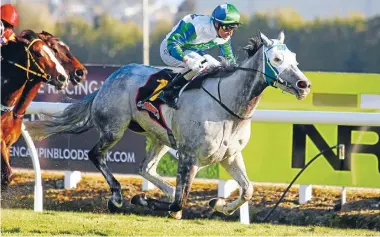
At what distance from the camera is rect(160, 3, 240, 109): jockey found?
7762mm

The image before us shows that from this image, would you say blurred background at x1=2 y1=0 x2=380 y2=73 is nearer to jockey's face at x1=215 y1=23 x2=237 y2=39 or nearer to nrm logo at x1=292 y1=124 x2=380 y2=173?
nrm logo at x1=292 y1=124 x2=380 y2=173

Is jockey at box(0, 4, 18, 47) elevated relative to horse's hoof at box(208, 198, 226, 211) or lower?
elevated

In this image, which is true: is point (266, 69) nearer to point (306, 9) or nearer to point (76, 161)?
point (76, 161)

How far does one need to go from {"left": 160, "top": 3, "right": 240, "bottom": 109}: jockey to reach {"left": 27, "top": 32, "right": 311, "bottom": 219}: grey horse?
11 cm

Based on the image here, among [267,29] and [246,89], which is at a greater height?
[267,29]

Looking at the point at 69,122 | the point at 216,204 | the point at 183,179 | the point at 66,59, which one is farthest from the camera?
the point at 66,59

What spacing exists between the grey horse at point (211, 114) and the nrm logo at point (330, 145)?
5.23ft

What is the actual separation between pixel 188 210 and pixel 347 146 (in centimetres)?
161

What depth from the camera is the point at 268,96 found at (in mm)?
9688

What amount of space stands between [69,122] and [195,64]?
4.55 feet

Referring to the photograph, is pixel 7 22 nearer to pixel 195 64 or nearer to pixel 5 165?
pixel 5 165

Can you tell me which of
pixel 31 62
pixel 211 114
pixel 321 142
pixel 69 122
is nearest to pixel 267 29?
pixel 321 142

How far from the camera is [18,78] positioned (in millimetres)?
8531

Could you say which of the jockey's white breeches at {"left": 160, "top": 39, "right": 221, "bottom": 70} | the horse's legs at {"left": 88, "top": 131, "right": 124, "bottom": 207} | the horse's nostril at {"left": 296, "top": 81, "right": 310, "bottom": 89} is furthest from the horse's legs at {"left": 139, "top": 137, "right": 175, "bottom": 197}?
the horse's nostril at {"left": 296, "top": 81, "right": 310, "bottom": 89}
